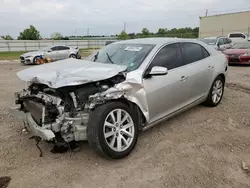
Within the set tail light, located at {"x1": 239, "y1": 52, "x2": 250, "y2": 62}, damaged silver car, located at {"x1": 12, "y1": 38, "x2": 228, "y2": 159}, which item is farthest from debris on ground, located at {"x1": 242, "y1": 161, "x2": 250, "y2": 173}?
tail light, located at {"x1": 239, "y1": 52, "x2": 250, "y2": 62}

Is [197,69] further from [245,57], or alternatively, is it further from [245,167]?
[245,57]

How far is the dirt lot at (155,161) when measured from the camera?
2.68 m

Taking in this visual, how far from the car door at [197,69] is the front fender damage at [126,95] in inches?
47.5

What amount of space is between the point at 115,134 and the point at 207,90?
99.5 inches

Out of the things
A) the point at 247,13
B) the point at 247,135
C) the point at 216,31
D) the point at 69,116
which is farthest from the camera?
the point at 216,31

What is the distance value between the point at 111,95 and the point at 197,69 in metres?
2.05

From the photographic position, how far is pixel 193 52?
448cm

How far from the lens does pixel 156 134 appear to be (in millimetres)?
3896

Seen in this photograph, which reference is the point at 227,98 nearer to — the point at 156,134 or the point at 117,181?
the point at 156,134

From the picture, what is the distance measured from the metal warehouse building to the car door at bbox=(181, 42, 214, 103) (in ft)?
125

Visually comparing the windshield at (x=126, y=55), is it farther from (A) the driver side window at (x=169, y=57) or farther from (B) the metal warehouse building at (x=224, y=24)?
(B) the metal warehouse building at (x=224, y=24)

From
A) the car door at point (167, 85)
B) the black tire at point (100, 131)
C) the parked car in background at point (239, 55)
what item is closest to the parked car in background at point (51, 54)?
the parked car in background at point (239, 55)

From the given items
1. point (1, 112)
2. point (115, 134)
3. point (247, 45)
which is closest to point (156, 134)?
point (115, 134)

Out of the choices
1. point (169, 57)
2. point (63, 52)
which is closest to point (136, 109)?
point (169, 57)
